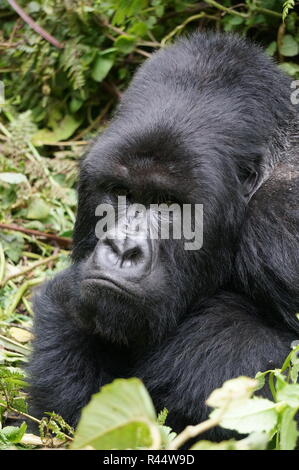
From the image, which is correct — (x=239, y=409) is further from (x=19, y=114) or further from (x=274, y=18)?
(x=19, y=114)

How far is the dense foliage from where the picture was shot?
4.89 m

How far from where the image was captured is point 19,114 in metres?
5.89

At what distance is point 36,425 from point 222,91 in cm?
166

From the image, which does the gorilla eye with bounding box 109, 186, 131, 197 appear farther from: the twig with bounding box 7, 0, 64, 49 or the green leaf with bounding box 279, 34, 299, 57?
the twig with bounding box 7, 0, 64, 49

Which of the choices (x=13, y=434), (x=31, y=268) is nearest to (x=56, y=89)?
(x=31, y=268)

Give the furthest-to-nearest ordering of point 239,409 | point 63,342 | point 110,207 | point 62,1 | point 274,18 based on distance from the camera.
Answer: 1. point 62,1
2. point 274,18
3. point 63,342
4. point 110,207
5. point 239,409

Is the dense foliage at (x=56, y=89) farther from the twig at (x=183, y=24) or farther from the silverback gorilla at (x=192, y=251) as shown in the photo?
the silverback gorilla at (x=192, y=251)

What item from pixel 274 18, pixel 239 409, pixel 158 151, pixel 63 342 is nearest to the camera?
pixel 239 409

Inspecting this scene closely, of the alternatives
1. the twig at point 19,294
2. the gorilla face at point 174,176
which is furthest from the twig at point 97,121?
the gorilla face at point 174,176

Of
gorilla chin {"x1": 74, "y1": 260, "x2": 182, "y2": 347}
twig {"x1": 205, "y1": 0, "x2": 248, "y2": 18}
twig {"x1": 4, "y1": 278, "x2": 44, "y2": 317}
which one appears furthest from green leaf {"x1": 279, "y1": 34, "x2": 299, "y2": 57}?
gorilla chin {"x1": 74, "y1": 260, "x2": 182, "y2": 347}

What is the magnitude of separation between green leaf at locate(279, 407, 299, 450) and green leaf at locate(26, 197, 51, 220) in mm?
3331

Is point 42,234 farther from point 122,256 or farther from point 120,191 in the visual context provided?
point 122,256

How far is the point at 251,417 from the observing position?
6.94 feet
